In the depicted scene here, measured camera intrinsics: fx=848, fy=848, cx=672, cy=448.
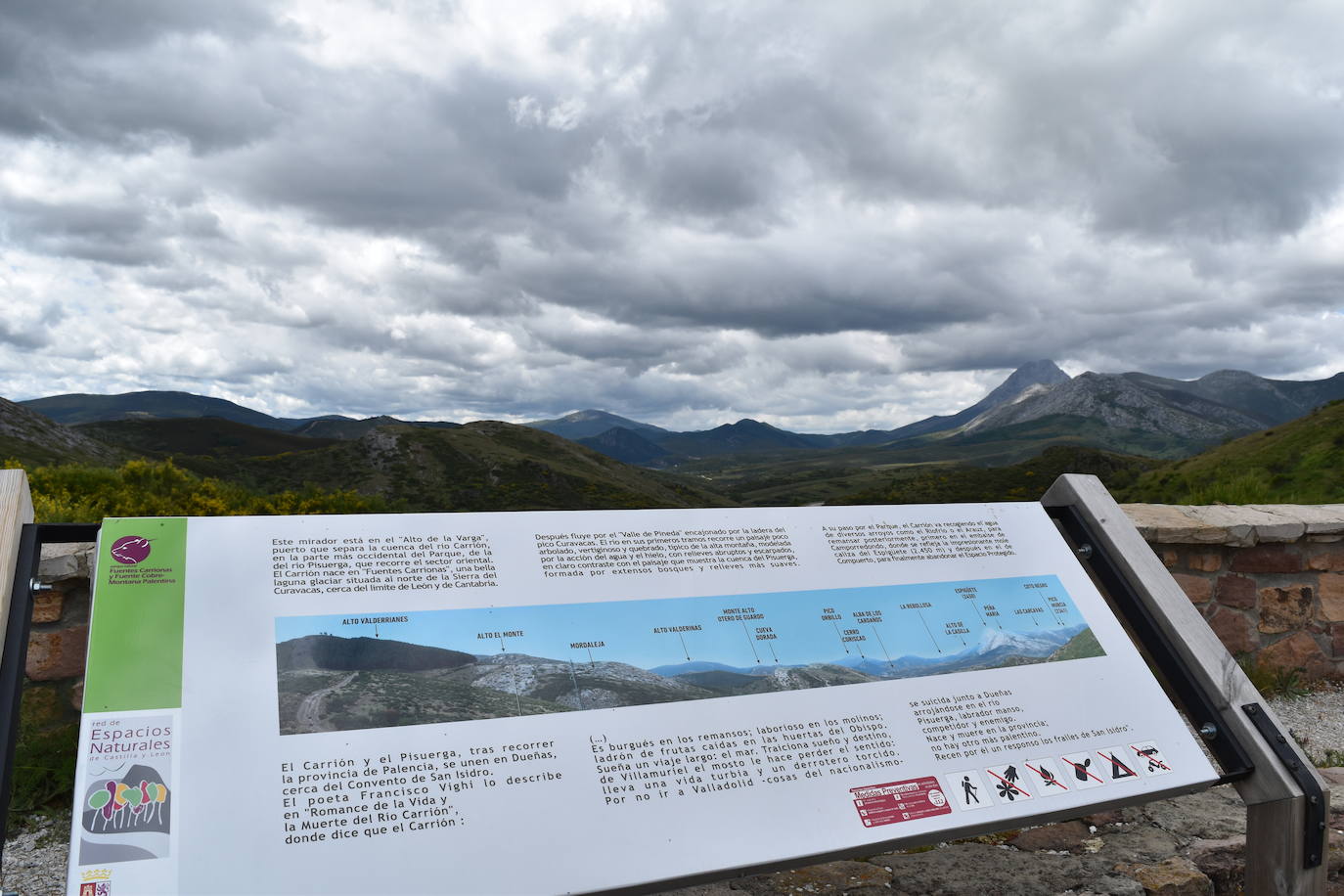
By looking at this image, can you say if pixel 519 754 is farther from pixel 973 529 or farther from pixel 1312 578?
pixel 1312 578

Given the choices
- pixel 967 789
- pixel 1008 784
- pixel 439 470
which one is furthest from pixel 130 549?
pixel 439 470

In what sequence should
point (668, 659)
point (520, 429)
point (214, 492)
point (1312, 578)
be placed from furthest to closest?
point (520, 429), point (214, 492), point (1312, 578), point (668, 659)

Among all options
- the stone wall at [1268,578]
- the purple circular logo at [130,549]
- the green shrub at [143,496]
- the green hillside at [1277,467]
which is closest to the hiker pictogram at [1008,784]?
the purple circular logo at [130,549]

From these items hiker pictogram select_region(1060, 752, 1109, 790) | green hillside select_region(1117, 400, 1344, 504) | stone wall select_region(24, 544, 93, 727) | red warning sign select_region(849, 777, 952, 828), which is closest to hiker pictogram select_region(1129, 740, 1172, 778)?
hiker pictogram select_region(1060, 752, 1109, 790)

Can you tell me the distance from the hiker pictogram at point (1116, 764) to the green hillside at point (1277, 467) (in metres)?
13.3

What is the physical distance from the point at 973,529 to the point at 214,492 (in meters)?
8.72

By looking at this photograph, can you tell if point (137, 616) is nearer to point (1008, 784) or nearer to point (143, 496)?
point (1008, 784)

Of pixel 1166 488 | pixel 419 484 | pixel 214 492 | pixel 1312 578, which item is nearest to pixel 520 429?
pixel 419 484

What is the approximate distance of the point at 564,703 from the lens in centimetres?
221

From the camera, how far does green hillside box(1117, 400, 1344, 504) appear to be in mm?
16031

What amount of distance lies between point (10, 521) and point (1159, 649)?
11.7 feet

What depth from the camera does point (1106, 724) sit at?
2721mm

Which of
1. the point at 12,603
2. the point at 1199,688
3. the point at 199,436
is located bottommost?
the point at 1199,688

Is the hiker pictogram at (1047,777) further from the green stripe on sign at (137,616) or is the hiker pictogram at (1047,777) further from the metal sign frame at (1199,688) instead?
the green stripe on sign at (137,616)
